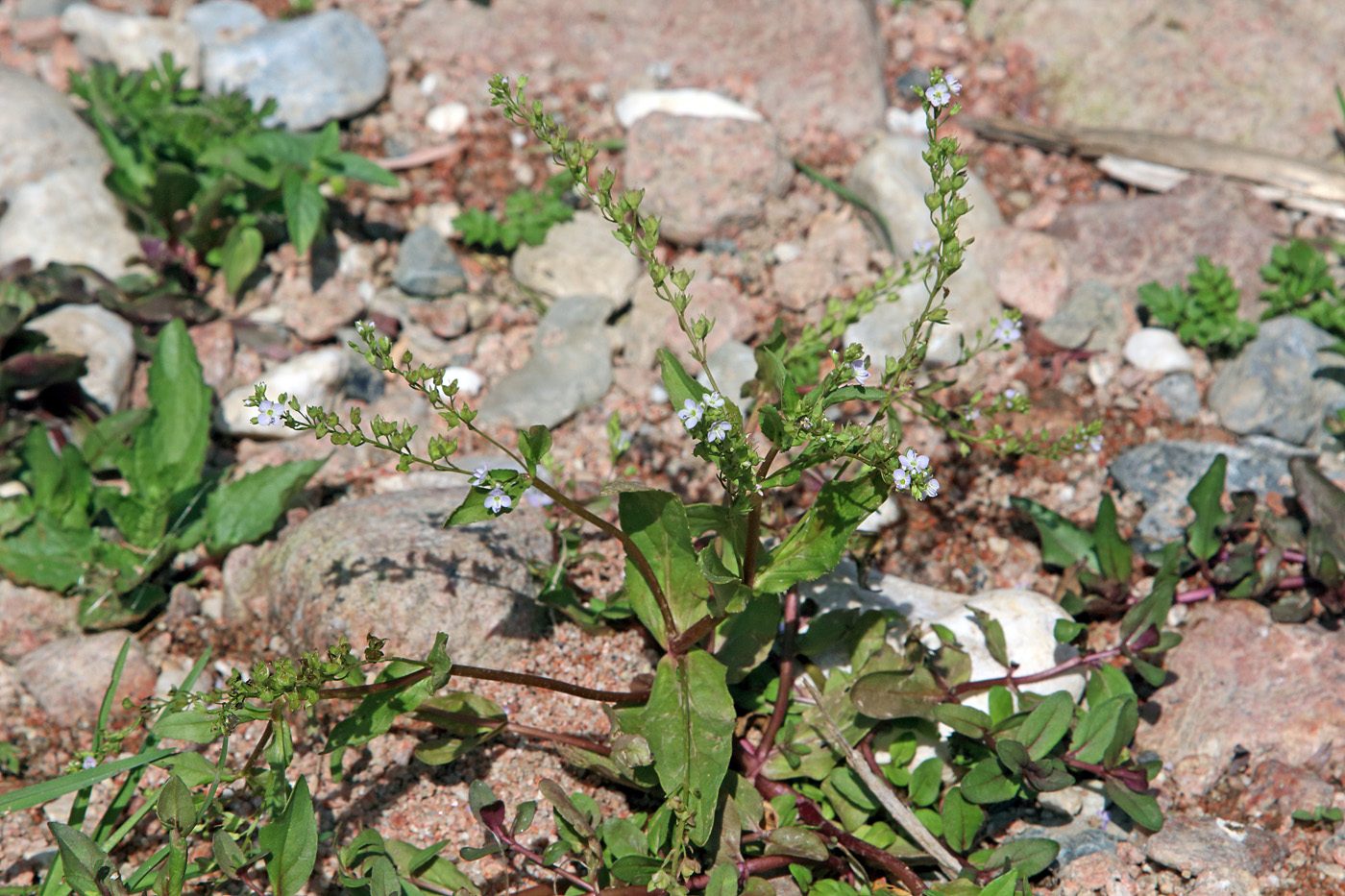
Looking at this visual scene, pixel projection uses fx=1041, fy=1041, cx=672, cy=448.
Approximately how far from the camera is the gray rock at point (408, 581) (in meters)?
3.41

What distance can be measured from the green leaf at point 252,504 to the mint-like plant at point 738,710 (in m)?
0.70

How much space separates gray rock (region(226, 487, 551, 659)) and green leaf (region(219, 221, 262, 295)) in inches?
59.6

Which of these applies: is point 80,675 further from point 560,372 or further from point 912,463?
point 912,463

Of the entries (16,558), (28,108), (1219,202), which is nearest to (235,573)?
(16,558)

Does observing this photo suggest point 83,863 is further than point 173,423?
No

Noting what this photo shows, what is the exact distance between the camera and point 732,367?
435 centimetres

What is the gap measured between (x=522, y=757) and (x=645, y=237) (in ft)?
5.63

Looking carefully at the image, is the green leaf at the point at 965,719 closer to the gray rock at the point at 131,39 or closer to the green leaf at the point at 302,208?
the green leaf at the point at 302,208

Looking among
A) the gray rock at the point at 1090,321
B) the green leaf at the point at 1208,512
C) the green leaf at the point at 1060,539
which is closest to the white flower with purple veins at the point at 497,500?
the green leaf at the point at 1060,539

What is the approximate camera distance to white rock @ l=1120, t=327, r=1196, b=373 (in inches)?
180

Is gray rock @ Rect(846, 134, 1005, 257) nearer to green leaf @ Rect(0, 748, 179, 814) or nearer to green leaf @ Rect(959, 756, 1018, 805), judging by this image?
green leaf @ Rect(959, 756, 1018, 805)

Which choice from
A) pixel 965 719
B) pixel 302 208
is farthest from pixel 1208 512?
pixel 302 208

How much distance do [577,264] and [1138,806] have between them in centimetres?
323

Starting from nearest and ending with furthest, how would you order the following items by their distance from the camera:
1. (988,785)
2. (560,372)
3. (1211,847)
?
(988,785), (1211,847), (560,372)
